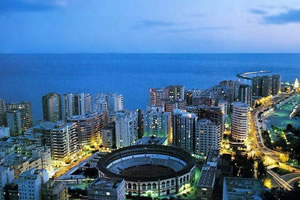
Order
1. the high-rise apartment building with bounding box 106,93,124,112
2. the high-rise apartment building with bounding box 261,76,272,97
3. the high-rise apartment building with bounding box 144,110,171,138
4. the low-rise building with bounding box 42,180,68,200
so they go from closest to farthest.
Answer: the low-rise building with bounding box 42,180,68,200 → the high-rise apartment building with bounding box 144,110,171,138 → the high-rise apartment building with bounding box 106,93,124,112 → the high-rise apartment building with bounding box 261,76,272,97

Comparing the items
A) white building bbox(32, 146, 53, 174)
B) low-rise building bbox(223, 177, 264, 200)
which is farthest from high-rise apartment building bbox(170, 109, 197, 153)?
low-rise building bbox(223, 177, 264, 200)

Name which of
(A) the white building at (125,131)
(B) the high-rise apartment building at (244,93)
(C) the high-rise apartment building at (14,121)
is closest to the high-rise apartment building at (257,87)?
(B) the high-rise apartment building at (244,93)

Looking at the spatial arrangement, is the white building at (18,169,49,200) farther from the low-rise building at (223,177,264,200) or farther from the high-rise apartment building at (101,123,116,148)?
the high-rise apartment building at (101,123,116,148)

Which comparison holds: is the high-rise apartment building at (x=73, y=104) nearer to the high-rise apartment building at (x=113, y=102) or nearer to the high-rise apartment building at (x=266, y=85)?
the high-rise apartment building at (x=113, y=102)

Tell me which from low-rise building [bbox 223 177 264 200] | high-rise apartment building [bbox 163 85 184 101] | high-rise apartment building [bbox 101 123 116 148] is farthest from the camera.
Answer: high-rise apartment building [bbox 163 85 184 101]

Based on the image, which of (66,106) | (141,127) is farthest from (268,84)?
(66,106)

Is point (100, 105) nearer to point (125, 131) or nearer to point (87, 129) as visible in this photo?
point (87, 129)
